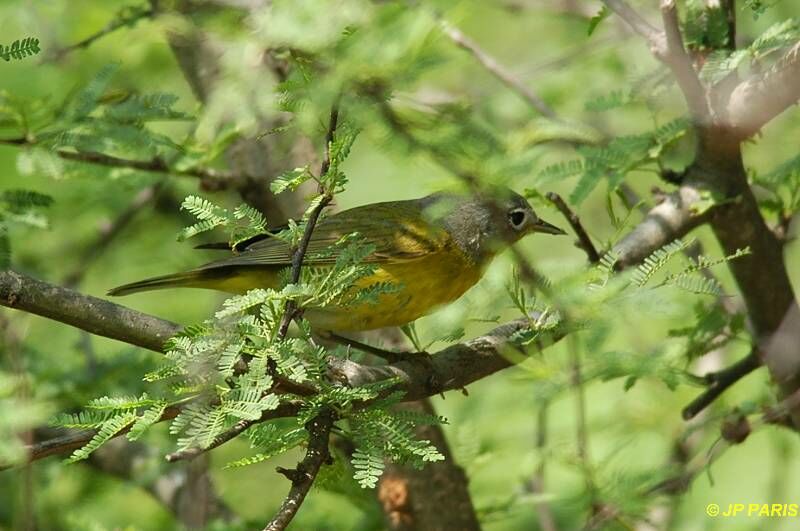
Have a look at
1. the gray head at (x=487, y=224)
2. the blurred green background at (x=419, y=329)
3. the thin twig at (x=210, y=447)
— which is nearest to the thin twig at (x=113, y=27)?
the blurred green background at (x=419, y=329)

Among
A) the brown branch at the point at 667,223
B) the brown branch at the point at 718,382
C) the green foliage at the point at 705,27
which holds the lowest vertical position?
the brown branch at the point at 718,382

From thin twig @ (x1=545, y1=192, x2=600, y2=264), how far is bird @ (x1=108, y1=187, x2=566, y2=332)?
0.52 meters

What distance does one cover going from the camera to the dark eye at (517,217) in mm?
5422

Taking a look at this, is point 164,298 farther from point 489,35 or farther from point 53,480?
point 489,35

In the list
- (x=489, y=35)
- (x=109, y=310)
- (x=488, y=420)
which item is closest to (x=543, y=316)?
(x=109, y=310)

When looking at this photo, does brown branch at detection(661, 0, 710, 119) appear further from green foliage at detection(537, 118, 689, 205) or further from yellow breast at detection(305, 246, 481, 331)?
yellow breast at detection(305, 246, 481, 331)

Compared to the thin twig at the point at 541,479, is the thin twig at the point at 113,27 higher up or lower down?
higher up

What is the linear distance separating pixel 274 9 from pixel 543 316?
196cm

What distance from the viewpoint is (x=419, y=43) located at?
183 inches

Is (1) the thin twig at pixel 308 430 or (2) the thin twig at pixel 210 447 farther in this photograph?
(1) the thin twig at pixel 308 430

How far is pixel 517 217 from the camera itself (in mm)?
5457

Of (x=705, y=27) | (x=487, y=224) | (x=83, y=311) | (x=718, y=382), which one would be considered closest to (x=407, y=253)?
(x=487, y=224)

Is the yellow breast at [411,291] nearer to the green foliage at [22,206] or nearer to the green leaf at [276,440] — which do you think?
the green foliage at [22,206]

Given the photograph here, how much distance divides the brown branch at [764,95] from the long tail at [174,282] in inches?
92.4
